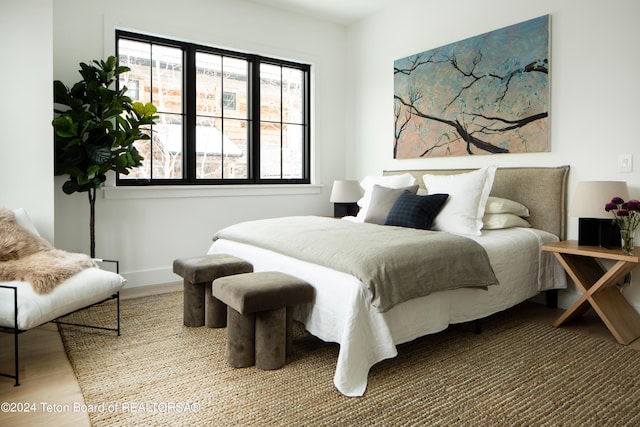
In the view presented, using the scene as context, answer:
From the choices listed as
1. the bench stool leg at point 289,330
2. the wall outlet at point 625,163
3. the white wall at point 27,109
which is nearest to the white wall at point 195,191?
the white wall at point 27,109

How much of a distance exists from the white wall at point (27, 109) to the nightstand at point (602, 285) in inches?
135

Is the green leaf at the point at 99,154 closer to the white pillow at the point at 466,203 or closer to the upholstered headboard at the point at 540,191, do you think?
the white pillow at the point at 466,203

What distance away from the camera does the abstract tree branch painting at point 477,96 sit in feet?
11.2

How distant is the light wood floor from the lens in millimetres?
1848

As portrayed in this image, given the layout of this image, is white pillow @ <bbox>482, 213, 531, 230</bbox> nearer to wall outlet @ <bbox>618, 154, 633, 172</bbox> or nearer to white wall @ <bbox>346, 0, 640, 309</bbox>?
white wall @ <bbox>346, 0, 640, 309</bbox>

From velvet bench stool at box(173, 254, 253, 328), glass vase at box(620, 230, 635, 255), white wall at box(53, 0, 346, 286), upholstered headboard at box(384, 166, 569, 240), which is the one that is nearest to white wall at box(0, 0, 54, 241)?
white wall at box(53, 0, 346, 286)

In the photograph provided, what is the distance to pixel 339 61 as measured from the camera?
5258 mm

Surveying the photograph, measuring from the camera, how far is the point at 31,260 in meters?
2.52

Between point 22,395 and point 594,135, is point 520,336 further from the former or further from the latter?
point 22,395

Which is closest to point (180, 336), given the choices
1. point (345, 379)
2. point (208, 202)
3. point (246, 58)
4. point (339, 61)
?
point (345, 379)

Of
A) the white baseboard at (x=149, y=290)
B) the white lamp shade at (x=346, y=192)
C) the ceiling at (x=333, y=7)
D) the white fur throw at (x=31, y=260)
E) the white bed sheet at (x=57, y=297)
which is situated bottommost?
the white baseboard at (x=149, y=290)

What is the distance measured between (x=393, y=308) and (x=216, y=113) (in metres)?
3.02

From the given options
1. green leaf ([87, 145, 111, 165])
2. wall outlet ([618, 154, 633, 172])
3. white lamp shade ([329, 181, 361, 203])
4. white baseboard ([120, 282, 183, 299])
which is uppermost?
green leaf ([87, 145, 111, 165])

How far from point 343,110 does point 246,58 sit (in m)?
1.32
